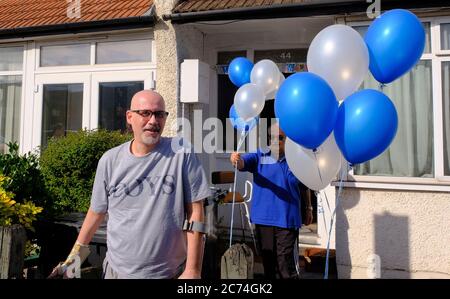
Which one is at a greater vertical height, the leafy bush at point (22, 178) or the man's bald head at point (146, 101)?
the man's bald head at point (146, 101)

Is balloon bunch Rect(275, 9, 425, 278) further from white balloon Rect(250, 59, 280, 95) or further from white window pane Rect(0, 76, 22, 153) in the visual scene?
white window pane Rect(0, 76, 22, 153)

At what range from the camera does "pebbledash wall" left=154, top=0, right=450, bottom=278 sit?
4.35 m

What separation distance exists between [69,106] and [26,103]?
2.61ft

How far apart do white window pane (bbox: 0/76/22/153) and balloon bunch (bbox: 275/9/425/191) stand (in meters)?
5.55

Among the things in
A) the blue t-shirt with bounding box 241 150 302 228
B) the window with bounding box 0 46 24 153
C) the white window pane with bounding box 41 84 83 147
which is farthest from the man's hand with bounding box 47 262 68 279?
the window with bounding box 0 46 24 153

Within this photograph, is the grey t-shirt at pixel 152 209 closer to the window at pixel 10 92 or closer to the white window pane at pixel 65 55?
the white window pane at pixel 65 55

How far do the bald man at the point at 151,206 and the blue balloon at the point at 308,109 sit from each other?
2.30 ft

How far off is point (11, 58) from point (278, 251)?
5.74 meters

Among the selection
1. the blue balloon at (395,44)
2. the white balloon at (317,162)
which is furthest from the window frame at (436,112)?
the blue balloon at (395,44)

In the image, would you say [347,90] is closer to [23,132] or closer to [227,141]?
[227,141]

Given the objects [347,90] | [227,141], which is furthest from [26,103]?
[347,90]

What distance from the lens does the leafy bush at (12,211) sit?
3.07 m

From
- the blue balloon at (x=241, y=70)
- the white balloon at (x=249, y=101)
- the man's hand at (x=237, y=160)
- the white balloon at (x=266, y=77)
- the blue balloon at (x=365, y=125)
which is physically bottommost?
the man's hand at (x=237, y=160)
